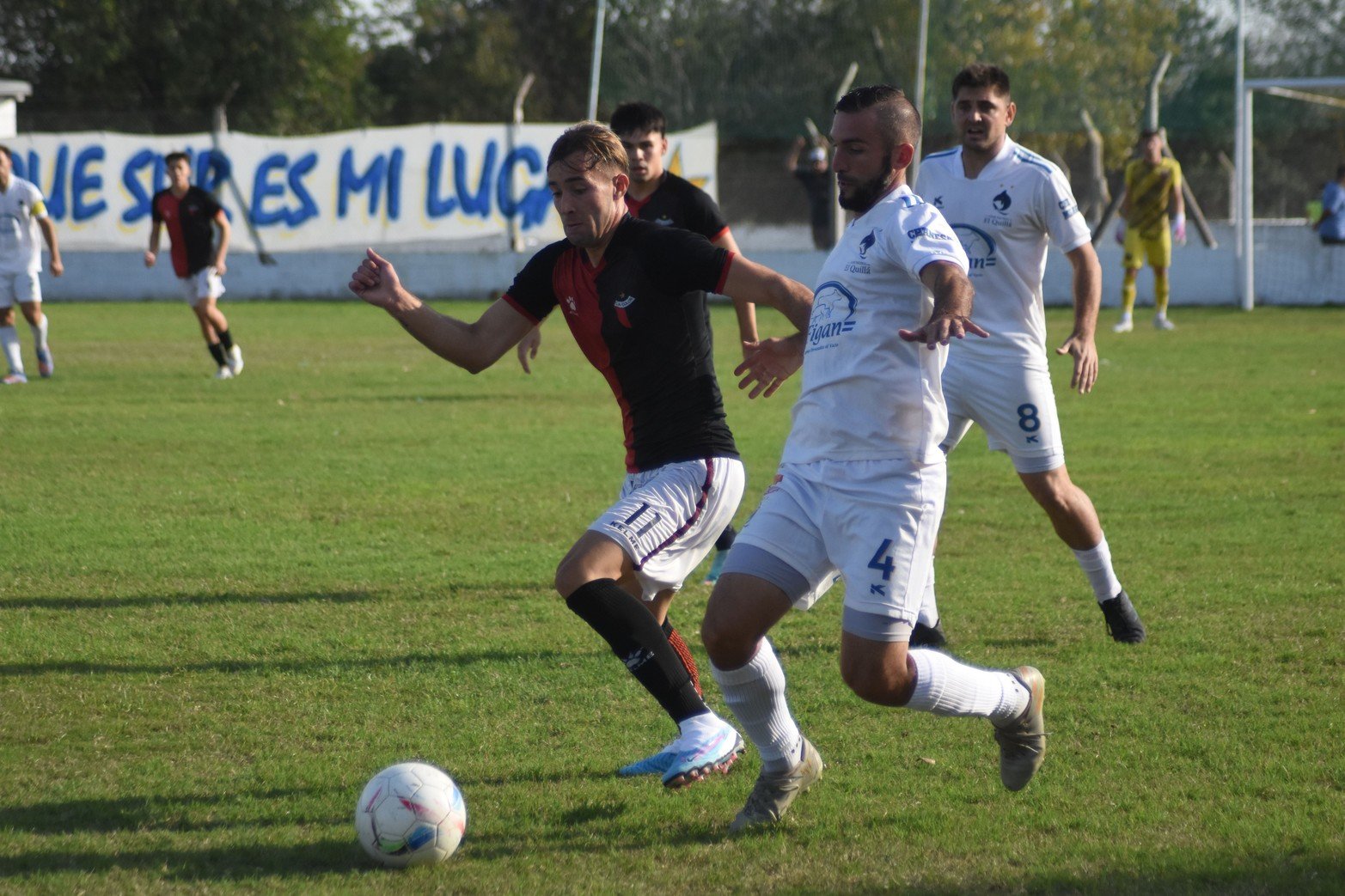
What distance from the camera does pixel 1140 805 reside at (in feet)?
13.3

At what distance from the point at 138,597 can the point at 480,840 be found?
319cm

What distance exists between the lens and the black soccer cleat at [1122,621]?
5.74 meters

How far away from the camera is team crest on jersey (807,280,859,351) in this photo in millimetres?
3900

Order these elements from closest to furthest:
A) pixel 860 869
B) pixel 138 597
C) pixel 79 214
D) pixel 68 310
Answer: pixel 860 869 → pixel 138 597 → pixel 68 310 → pixel 79 214

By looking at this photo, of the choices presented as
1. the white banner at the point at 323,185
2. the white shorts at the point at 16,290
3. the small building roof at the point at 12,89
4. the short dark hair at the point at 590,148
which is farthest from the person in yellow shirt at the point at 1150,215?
the small building roof at the point at 12,89

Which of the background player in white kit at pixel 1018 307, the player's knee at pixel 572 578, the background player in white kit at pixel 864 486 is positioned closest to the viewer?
the background player in white kit at pixel 864 486

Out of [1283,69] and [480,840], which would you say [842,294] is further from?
[1283,69]

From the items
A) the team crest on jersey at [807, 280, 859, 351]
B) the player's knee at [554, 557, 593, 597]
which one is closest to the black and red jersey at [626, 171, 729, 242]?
the team crest on jersey at [807, 280, 859, 351]

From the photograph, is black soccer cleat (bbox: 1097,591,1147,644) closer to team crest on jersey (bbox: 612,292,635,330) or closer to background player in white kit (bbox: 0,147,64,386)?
team crest on jersey (bbox: 612,292,635,330)

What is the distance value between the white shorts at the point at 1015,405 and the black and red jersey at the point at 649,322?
1677mm

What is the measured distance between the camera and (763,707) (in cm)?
398

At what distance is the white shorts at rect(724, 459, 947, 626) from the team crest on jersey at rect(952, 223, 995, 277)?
7.61 feet

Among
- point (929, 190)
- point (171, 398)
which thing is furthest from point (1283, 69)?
point (929, 190)

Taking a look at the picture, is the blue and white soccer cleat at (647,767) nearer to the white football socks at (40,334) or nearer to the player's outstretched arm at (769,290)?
the player's outstretched arm at (769,290)
